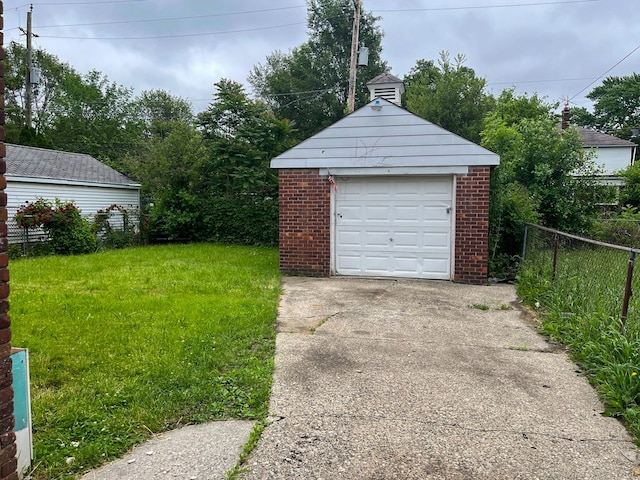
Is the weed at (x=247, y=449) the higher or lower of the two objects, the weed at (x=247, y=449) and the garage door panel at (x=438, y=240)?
the lower

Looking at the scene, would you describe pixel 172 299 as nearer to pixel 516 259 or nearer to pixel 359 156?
pixel 359 156

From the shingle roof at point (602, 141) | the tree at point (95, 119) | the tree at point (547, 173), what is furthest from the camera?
the tree at point (95, 119)

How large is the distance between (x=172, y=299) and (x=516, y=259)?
22.3 feet

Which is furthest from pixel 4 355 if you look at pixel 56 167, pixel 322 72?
pixel 322 72

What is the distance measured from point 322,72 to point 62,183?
19.9 m

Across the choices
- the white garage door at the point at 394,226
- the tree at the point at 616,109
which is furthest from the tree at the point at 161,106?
the tree at the point at 616,109

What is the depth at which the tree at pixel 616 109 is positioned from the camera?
46966 mm

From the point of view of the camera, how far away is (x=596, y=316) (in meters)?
4.65

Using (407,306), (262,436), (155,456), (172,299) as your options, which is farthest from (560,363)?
(172,299)

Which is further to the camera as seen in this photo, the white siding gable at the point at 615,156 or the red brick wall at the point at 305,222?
the white siding gable at the point at 615,156

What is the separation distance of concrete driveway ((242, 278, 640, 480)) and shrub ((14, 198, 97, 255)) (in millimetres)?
9630

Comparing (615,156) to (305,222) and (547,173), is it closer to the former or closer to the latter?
(547,173)

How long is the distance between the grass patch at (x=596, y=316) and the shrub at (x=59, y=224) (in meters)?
11.6

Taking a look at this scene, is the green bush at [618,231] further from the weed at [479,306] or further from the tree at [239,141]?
the tree at [239,141]
